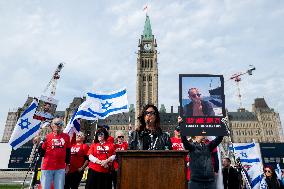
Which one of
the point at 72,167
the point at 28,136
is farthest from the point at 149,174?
the point at 28,136

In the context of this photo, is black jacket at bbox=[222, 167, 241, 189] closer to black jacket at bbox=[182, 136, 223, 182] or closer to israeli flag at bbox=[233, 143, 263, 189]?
israeli flag at bbox=[233, 143, 263, 189]

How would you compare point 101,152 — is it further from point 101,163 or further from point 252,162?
point 252,162

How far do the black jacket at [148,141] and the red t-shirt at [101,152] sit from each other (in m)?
3.75

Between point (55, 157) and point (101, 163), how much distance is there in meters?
1.32

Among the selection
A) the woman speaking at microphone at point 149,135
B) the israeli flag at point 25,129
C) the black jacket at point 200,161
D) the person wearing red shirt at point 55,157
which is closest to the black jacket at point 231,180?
the black jacket at point 200,161

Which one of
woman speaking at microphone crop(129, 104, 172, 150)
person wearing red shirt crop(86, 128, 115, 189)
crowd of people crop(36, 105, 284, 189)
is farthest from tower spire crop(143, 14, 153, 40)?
woman speaking at microphone crop(129, 104, 172, 150)

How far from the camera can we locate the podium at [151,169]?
3.74 metres

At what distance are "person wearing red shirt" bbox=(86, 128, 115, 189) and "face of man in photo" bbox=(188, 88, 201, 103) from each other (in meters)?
3.23

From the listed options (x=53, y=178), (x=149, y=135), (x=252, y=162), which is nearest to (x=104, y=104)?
(x=53, y=178)

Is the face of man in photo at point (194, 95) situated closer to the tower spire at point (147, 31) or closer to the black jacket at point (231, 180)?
the black jacket at point (231, 180)

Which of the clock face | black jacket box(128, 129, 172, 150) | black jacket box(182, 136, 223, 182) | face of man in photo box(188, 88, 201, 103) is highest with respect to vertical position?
the clock face

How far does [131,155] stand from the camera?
12.5 ft

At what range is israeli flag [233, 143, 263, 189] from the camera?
12.3 meters

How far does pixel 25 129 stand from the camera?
1034 cm
